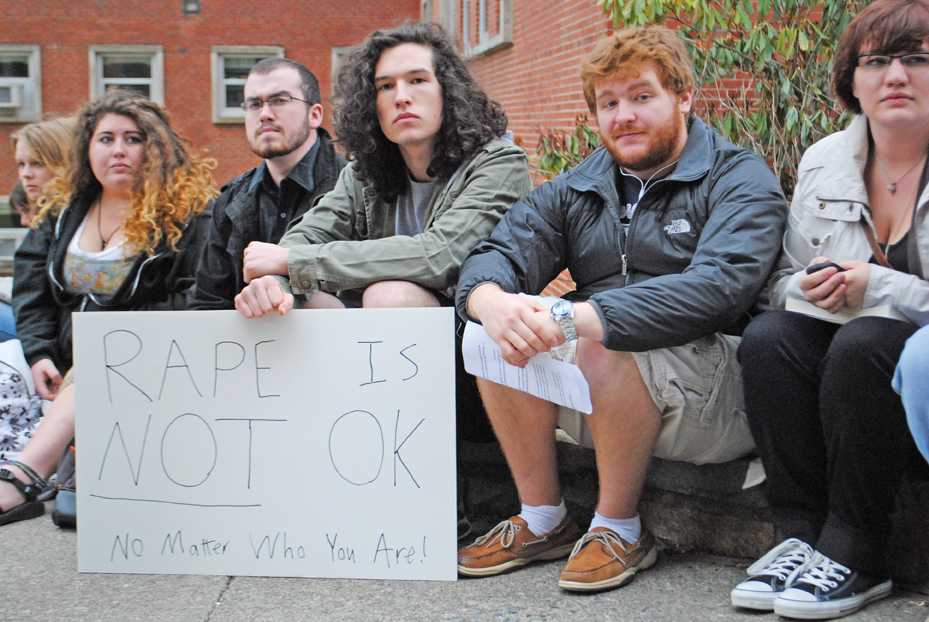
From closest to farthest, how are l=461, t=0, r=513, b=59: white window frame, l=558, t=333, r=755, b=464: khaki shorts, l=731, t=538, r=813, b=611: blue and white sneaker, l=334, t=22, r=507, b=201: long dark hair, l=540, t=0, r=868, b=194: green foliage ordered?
l=731, t=538, r=813, b=611: blue and white sneaker → l=558, t=333, r=755, b=464: khaki shorts → l=334, t=22, r=507, b=201: long dark hair → l=540, t=0, r=868, b=194: green foliage → l=461, t=0, r=513, b=59: white window frame

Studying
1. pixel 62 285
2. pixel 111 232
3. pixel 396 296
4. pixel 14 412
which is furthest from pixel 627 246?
pixel 14 412

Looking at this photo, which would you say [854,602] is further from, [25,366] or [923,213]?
[25,366]

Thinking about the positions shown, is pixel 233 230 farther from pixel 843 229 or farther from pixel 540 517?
pixel 843 229

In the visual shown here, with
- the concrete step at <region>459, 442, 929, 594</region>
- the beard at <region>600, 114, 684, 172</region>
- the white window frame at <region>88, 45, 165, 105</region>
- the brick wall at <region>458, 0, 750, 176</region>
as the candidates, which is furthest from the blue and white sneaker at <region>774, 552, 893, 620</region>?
the white window frame at <region>88, 45, 165, 105</region>

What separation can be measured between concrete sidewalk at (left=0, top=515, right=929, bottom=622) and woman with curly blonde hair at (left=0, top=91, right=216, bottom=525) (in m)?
1.05

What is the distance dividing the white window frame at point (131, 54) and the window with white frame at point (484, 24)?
827cm

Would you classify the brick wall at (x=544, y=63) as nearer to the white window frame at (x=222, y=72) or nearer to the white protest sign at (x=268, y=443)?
the white protest sign at (x=268, y=443)

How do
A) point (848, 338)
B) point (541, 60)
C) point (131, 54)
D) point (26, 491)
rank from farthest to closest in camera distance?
point (131, 54)
point (541, 60)
point (26, 491)
point (848, 338)

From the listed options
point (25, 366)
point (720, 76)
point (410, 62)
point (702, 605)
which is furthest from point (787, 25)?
point (25, 366)

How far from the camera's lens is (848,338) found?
2500 mm

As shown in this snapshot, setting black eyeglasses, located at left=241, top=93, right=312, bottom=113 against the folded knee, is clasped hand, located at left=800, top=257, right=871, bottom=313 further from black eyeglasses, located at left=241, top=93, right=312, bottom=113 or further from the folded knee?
black eyeglasses, located at left=241, top=93, right=312, bottom=113

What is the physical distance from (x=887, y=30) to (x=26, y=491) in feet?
9.34

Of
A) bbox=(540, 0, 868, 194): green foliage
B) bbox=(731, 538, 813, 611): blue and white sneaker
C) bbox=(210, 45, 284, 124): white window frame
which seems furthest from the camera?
bbox=(210, 45, 284, 124): white window frame

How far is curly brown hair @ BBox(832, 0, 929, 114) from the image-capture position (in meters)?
2.62
